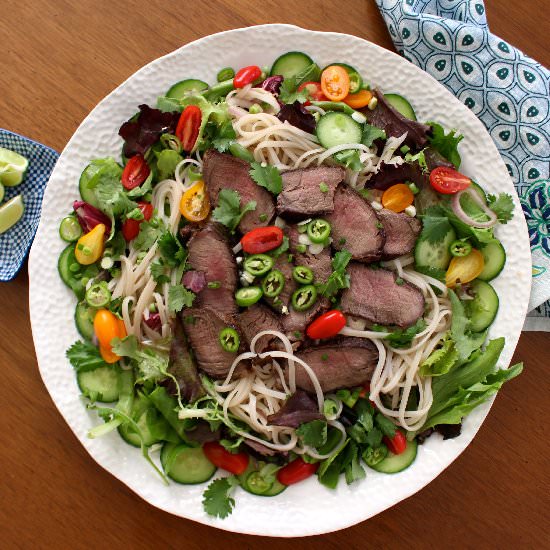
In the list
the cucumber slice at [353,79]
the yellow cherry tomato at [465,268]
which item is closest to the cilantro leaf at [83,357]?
the yellow cherry tomato at [465,268]

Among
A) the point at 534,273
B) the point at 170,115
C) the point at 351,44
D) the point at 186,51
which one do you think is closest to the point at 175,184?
the point at 170,115

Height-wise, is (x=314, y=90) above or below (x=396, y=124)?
below

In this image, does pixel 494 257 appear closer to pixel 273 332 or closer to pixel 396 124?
pixel 396 124

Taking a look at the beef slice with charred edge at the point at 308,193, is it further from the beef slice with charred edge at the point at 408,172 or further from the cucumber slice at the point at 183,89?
the cucumber slice at the point at 183,89

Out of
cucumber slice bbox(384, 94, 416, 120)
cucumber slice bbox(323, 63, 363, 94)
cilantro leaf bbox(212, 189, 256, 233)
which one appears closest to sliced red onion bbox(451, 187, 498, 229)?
cucumber slice bbox(384, 94, 416, 120)

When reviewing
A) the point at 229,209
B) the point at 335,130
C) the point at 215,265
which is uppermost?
the point at 335,130

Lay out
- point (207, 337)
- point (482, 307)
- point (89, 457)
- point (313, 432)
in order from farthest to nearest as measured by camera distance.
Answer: point (89, 457) < point (482, 307) < point (207, 337) < point (313, 432)

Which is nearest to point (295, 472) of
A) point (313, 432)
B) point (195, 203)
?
point (313, 432)

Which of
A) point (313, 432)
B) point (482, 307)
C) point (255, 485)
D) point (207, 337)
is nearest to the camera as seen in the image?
point (313, 432)
